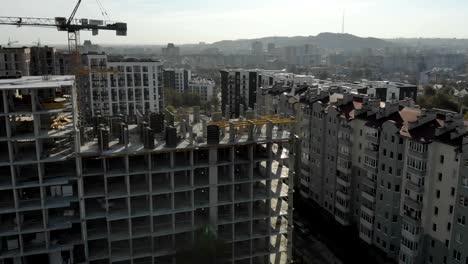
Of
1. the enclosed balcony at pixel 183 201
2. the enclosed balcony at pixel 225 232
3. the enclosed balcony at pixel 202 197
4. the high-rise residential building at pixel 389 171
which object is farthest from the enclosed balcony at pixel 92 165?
the high-rise residential building at pixel 389 171

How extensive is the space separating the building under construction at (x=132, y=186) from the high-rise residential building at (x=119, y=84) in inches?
2100

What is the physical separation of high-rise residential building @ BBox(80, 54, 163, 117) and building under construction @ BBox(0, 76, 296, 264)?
53.3 m

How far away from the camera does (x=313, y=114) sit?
5431cm

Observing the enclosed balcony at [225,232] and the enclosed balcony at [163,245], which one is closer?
the enclosed balcony at [163,245]

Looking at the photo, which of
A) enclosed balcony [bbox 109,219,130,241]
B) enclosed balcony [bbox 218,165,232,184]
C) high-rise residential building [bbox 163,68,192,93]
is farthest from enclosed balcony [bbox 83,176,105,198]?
high-rise residential building [bbox 163,68,192,93]

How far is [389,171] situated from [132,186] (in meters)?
24.4

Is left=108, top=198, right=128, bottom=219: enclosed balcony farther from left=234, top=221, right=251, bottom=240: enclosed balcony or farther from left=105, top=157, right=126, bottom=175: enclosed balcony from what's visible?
left=234, top=221, right=251, bottom=240: enclosed balcony

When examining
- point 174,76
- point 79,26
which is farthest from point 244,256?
point 174,76

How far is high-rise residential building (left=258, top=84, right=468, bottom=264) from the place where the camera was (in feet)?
114

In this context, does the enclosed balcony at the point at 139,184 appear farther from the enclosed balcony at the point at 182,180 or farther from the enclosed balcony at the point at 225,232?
Answer: the enclosed balcony at the point at 225,232

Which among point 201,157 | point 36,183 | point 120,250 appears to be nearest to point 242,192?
point 201,157

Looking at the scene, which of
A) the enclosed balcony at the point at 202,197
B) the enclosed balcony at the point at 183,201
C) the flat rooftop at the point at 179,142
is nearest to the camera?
Answer: the flat rooftop at the point at 179,142

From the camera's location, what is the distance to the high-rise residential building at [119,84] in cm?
8544

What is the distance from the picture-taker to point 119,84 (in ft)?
285
